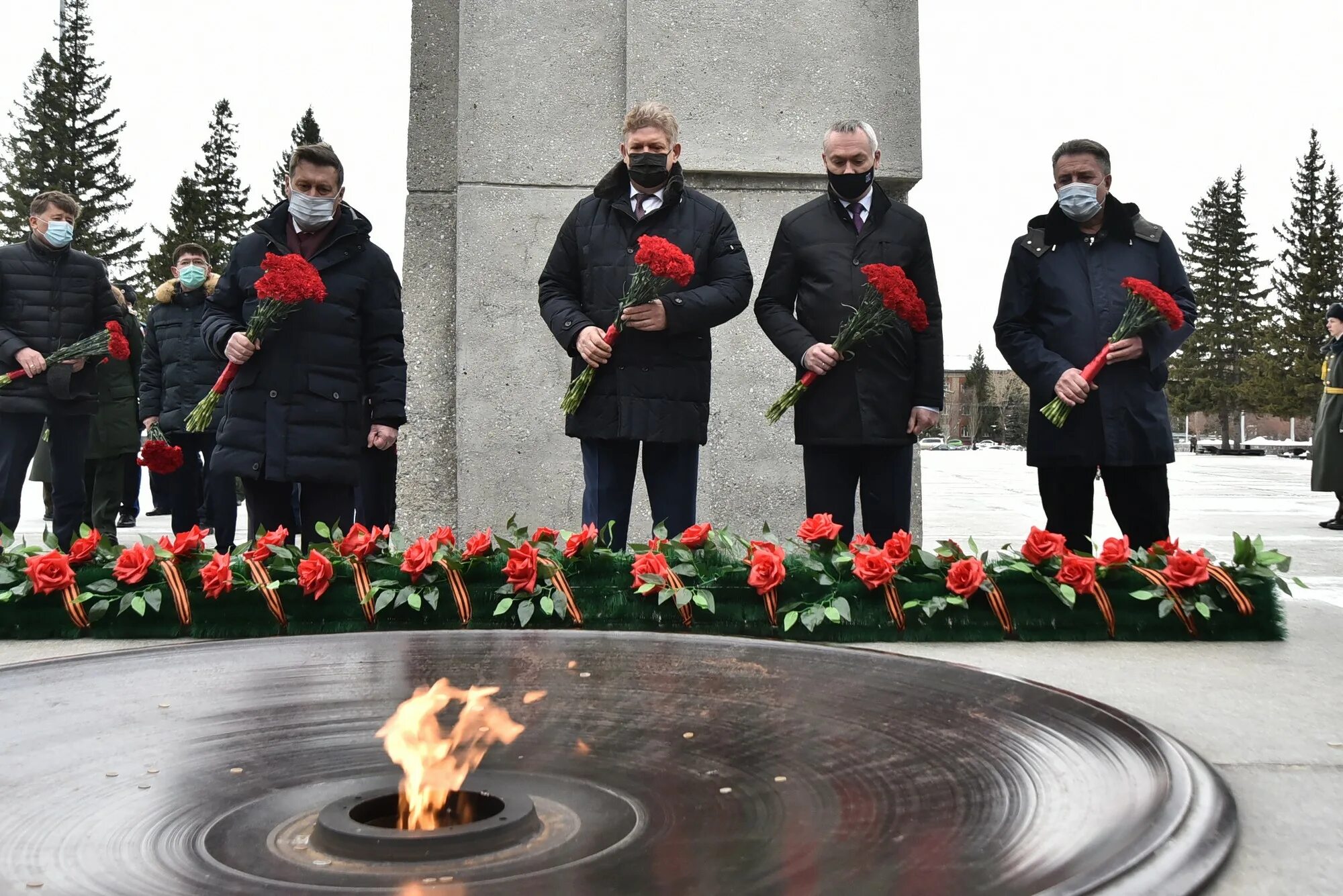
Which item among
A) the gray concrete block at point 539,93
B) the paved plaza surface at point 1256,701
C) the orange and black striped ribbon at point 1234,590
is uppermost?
the gray concrete block at point 539,93

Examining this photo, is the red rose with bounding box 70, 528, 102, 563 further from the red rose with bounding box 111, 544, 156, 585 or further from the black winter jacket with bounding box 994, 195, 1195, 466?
the black winter jacket with bounding box 994, 195, 1195, 466

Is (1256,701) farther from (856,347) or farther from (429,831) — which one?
(856,347)

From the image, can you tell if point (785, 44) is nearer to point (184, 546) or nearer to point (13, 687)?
point (184, 546)

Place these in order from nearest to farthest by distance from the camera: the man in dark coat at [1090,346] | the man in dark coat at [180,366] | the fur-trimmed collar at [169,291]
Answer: the man in dark coat at [1090,346] < the fur-trimmed collar at [169,291] < the man in dark coat at [180,366]

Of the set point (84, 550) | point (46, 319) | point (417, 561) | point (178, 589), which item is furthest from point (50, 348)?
point (417, 561)

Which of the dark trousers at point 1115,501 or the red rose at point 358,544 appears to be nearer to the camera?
the red rose at point 358,544

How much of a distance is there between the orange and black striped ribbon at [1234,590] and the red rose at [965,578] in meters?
0.62

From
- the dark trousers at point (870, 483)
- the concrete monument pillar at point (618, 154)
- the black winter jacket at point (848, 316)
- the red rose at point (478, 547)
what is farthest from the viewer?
the concrete monument pillar at point (618, 154)

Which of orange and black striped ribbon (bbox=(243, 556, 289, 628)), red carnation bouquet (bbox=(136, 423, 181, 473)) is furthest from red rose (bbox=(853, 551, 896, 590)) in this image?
red carnation bouquet (bbox=(136, 423, 181, 473))

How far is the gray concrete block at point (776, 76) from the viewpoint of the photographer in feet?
20.3

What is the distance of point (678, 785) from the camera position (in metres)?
1.82

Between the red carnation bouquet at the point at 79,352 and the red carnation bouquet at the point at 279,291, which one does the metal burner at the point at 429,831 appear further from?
the red carnation bouquet at the point at 79,352

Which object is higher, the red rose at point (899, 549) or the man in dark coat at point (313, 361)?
the man in dark coat at point (313, 361)

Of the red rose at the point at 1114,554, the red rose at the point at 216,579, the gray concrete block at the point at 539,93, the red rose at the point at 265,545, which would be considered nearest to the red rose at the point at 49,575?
the red rose at the point at 216,579
